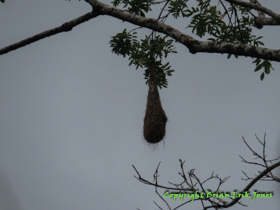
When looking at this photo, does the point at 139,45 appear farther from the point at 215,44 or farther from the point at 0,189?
the point at 0,189

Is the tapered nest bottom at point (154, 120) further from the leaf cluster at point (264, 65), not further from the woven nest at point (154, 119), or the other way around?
the leaf cluster at point (264, 65)

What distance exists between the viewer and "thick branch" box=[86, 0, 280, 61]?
2.98 meters

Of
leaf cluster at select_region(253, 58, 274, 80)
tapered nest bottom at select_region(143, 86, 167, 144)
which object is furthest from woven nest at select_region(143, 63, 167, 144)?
leaf cluster at select_region(253, 58, 274, 80)

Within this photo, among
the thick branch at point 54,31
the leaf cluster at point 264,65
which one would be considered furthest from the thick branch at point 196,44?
the leaf cluster at point 264,65

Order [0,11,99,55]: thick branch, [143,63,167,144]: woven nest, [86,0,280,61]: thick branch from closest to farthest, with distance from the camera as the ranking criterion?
[86,0,280,61]: thick branch < [0,11,99,55]: thick branch < [143,63,167,144]: woven nest

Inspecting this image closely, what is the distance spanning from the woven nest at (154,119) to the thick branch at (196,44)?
1.33 m

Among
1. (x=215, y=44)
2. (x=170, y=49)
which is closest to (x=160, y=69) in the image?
(x=170, y=49)

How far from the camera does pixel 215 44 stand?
3189 mm

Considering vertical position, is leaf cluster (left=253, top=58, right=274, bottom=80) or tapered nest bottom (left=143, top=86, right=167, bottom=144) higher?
leaf cluster (left=253, top=58, right=274, bottom=80)

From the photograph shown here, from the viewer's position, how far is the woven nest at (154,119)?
495 centimetres

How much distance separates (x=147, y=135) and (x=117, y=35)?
3.73ft

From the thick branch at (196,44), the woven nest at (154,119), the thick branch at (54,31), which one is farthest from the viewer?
the woven nest at (154,119)

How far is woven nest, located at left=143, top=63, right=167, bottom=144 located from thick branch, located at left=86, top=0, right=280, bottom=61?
1.33 meters

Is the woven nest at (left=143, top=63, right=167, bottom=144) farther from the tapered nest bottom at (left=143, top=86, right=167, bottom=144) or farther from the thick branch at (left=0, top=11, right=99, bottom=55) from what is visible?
the thick branch at (left=0, top=11, right=99, bottom=55)
